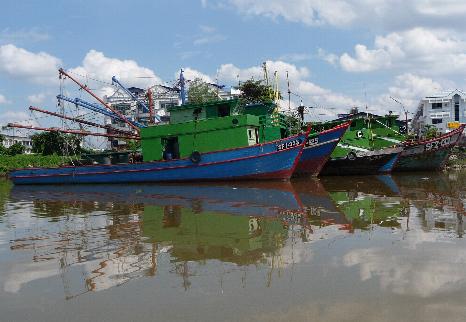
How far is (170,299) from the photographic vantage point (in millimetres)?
4797

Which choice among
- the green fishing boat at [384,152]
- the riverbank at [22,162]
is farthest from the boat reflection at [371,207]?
the riverbank at [22,162]

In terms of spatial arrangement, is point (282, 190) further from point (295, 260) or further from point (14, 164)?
point (14, 164)

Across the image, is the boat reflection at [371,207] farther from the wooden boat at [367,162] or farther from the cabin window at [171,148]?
the cabin window at [171,148]

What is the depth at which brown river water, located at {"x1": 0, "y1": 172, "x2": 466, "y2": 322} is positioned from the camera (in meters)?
4.45

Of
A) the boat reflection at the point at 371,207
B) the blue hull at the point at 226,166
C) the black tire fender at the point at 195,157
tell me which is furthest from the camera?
the black tire fender at the point at 195,157

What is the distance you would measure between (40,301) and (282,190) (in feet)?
40.4

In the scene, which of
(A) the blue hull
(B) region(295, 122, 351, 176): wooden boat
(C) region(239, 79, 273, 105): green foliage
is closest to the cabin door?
(A) the blue hull

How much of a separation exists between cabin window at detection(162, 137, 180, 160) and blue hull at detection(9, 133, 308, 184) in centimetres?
82

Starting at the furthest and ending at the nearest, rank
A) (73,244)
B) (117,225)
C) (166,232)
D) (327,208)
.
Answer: (327,208), (117,225), (166,232), (73,244)

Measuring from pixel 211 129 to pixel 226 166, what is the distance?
2035mm

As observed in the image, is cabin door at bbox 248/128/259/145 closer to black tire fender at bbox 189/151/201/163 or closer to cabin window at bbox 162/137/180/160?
black tire fender at bbox 189/151/201/163

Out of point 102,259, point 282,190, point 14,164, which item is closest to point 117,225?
point 102,259

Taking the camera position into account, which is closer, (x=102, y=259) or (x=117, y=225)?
(x=102, y=259)

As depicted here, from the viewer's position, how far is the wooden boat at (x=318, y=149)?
21.0m
